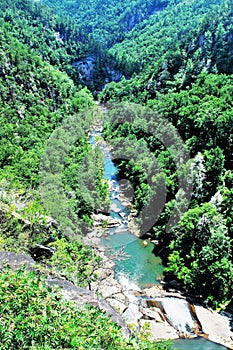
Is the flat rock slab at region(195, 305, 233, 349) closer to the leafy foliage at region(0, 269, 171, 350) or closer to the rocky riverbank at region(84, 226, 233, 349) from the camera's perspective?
the rocky riverbank at region(84, 226, 233, 349)

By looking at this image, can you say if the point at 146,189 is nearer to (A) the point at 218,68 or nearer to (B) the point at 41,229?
(B) the point at 41,229

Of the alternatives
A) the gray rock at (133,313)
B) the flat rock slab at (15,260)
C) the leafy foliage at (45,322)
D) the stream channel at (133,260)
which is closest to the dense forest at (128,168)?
the leafy foliage at (45,322)

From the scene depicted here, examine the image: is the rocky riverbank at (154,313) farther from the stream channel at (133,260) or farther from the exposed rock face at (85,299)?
the exposed rock face at (85,299)

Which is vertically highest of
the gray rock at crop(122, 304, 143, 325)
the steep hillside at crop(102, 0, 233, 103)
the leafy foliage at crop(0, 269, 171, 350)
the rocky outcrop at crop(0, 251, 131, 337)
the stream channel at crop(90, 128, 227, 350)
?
the steep hillside at crop(102, 0, 233, 103)

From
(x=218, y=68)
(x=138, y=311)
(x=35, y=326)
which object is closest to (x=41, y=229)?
(x=138, y=311)

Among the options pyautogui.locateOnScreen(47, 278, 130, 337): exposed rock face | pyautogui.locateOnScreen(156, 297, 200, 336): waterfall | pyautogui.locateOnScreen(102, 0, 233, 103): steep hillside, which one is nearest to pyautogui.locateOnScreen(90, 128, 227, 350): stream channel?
pyautogui.locateOnScreen(156, 297, 200, 336): waterfall
